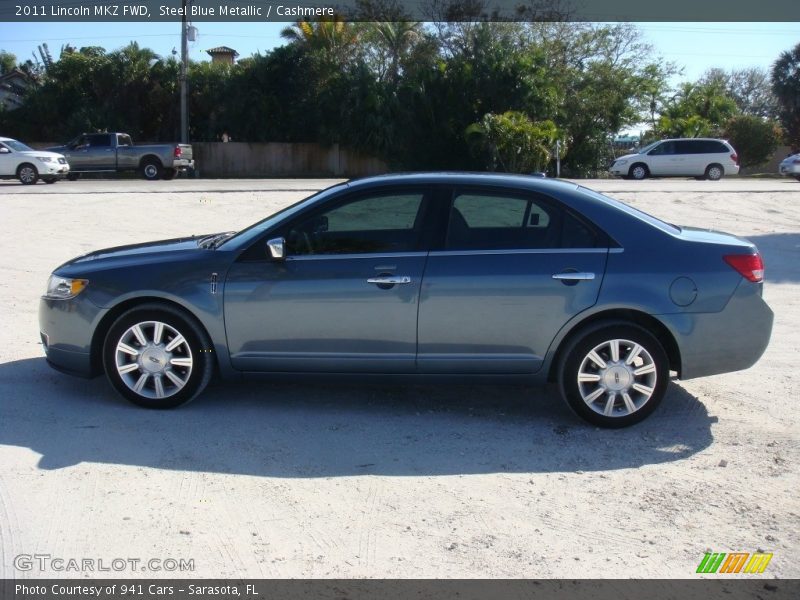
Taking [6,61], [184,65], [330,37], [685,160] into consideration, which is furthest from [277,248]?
[6,61]

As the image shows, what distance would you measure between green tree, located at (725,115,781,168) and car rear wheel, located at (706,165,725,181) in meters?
18.5

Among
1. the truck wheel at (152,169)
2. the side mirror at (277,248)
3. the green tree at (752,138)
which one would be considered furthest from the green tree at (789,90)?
the side mirror at (277,248)

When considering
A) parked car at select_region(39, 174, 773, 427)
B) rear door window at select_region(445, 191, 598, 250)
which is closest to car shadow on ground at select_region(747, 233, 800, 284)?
parked car at select_region(39, 174, 773, 427)

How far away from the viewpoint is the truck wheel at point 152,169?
32.6 m

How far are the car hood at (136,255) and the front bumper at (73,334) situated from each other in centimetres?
30

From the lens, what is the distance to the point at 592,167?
137 ft

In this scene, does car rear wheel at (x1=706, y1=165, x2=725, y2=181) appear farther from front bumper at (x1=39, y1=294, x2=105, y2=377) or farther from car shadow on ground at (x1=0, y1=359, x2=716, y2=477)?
front bumper at (x1=39, y1=294, x2=105, y2=377)

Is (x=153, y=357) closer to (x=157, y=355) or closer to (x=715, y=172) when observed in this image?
(x=157, y=355)

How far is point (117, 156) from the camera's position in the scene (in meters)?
32.3

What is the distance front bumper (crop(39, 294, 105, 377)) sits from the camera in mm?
5910

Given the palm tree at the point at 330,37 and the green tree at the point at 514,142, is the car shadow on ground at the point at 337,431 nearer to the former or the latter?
the green tree at the point at 514,142

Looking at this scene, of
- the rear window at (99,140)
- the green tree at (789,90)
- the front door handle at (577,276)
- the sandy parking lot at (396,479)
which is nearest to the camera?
the sandy parking lot at (396,479)
